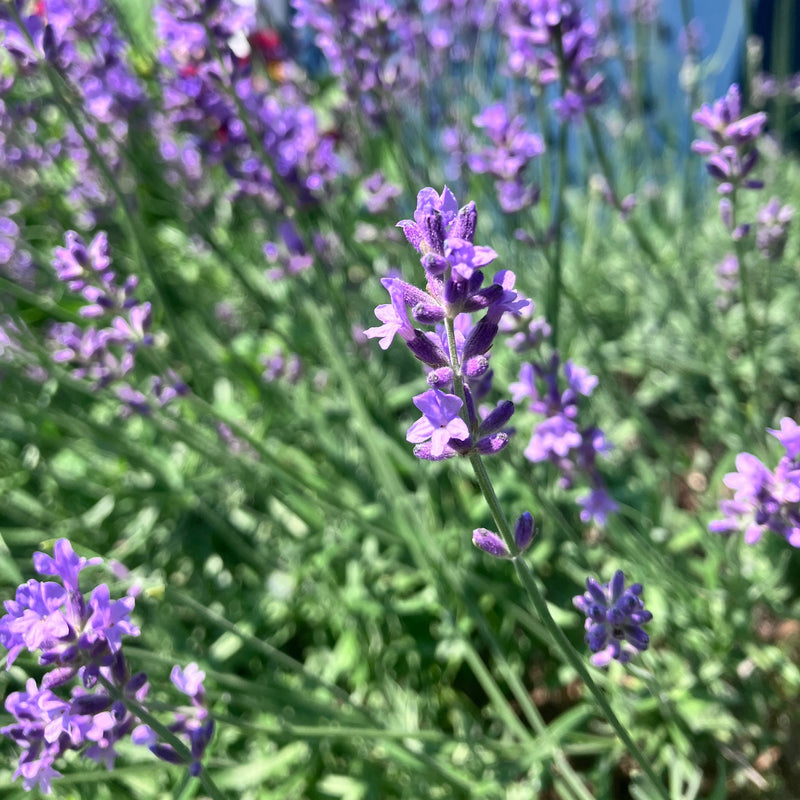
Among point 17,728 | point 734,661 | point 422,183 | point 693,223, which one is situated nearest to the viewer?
point 17,728

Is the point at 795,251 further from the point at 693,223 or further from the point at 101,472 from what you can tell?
the point at 101,472

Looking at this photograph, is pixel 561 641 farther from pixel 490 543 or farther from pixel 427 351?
pixel 427 351

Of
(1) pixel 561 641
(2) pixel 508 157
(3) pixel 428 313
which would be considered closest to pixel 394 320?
(3) pixel 428 313

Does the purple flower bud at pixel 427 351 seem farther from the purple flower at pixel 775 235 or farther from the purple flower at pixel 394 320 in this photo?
the purple flower at pixel 775 235

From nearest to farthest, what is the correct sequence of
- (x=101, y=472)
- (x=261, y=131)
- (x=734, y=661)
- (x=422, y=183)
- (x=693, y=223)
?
(x=734, y=661) → (x=261, y=131) → (x=422, y=183) → (x=101, y=472) → (x=693, y=223)

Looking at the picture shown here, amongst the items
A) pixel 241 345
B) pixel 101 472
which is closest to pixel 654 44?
pixel 241 345
